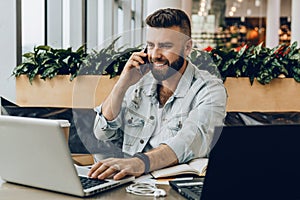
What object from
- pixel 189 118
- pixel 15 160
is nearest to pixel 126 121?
pixel 189 118

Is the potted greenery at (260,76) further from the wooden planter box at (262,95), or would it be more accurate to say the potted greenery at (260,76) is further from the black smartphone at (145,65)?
the black smartphone at (145,65)

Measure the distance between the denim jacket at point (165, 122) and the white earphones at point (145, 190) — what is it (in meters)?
0.30

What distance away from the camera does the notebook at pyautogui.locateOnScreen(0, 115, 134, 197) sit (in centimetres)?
115

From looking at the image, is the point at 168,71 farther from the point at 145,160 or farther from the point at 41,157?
the point at 41,157

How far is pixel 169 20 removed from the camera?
1698 millimetres

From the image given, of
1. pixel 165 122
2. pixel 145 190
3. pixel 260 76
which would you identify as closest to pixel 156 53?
pixel 165 122

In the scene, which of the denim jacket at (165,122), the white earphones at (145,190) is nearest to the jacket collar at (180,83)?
the denim jacket at (165,122)

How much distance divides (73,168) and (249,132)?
1.44ft

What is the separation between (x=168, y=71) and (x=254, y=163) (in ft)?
2.52

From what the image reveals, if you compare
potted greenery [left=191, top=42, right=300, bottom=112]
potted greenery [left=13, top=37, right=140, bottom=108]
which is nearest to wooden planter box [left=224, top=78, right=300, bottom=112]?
potted greenery [left=191, top=42, right=300, bottom=112]

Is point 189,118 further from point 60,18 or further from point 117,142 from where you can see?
point 60,18

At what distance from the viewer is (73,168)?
3.81 ft

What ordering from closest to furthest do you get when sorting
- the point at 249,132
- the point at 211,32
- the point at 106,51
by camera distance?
1. the point at 249,132
2. the point at 106,51
3. the point at 211,32

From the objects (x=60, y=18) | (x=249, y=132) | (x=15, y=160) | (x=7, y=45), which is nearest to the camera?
(x=249, y=132)
